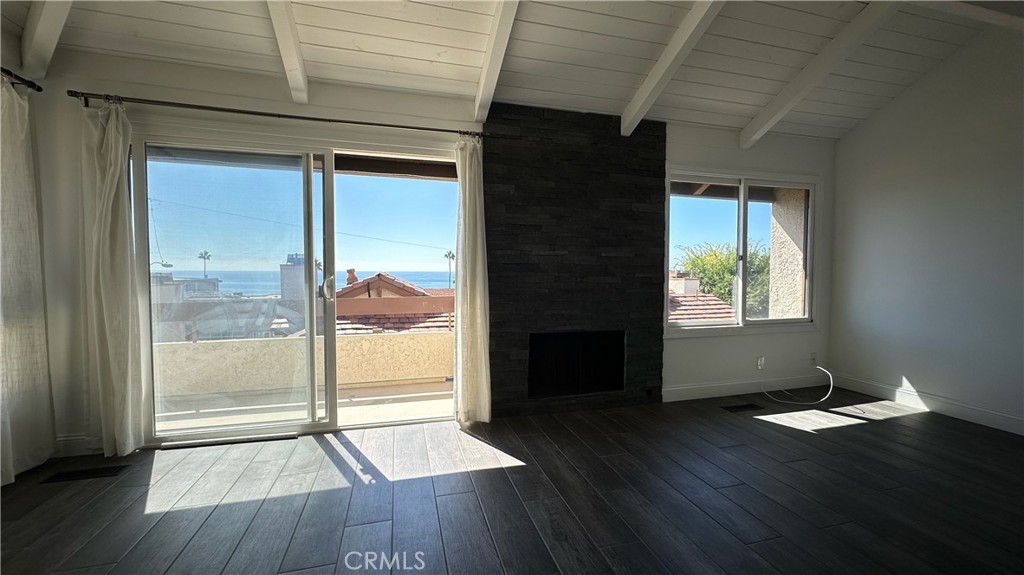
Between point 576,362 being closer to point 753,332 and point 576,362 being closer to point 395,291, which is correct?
point 753,332

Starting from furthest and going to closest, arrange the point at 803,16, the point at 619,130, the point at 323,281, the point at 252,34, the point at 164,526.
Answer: the point at 619,130
the point at 323,281
the point at 803,16
the point at 252,34
the point at 164,526

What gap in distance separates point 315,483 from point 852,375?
188 inches

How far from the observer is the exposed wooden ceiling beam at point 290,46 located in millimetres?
2154

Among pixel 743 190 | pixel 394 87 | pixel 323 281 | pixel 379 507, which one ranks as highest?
pixel 394 87

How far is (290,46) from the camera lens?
2320mm

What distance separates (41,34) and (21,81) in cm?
29

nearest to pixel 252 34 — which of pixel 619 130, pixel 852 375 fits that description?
pixel 619 130

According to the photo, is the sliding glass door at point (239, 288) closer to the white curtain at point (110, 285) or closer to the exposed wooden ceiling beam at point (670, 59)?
the white curtain at point (110, 285)

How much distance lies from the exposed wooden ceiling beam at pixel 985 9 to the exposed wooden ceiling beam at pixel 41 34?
4670mm

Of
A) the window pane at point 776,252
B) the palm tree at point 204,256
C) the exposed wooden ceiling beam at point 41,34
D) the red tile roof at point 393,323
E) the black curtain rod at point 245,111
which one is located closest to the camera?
the exposed wooden ceiling beam at point 41,34

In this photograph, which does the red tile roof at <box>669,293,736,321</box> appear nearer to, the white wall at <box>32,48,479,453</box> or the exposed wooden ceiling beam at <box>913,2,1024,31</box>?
the exposed wooden ceiling beam at <box>913,2,1024,31</box>

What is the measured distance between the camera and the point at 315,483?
2.19 metres

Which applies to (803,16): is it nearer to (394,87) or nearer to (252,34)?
(394,87)

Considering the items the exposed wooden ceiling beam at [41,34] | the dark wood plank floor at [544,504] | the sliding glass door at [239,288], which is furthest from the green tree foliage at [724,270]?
the exposed wooden ceiling beam at [41,34]
